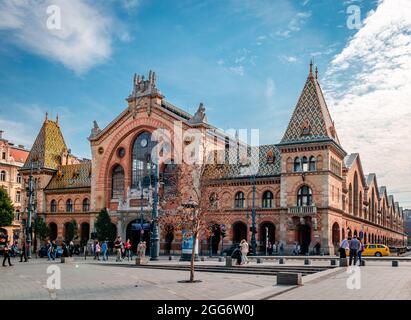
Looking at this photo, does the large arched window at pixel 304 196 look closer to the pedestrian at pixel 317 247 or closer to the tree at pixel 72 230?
the pedestrian at pixel 317 247

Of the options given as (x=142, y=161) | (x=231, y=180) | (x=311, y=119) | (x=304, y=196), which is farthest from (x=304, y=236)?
(x=142, y=161)

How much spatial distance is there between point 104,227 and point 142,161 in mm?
8985

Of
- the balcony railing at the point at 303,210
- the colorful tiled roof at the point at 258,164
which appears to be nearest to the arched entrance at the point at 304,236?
the balcony railing at the point at 303,210

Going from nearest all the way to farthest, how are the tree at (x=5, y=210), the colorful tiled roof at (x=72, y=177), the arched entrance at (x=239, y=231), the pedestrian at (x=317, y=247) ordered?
1. the pedestrian at (x=317, y=247)
2. the arched entrance at (x=239, y=231)
3. the colorful tiled roof at (x=72, y=177)
4. the tree at (x=5, y=210)

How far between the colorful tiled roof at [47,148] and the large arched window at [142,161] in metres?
17.1

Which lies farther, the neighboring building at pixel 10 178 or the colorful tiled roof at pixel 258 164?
the neighboring building at pixel 10 178

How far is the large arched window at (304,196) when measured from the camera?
166 feet

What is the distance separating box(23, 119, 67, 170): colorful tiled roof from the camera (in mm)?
73125

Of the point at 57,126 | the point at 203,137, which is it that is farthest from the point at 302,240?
the point at 57,126

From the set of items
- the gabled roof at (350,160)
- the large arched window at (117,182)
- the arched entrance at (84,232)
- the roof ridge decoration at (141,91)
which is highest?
the roof ridge decoration at (141,91)
